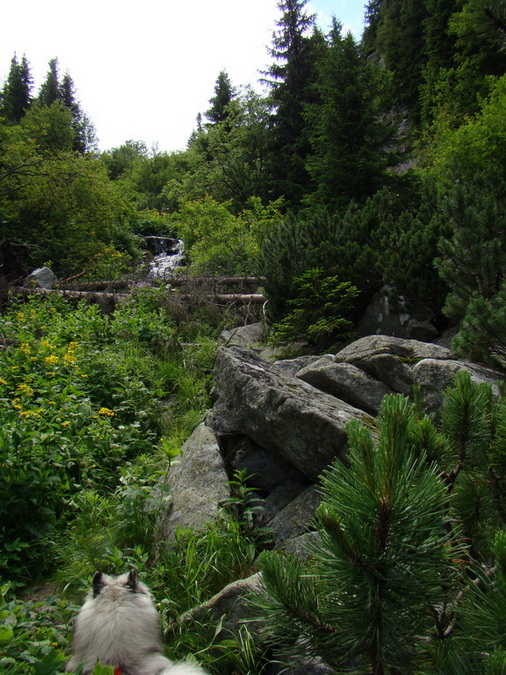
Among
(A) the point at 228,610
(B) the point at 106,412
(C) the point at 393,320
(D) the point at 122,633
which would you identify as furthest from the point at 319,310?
(D) the point at 122,633

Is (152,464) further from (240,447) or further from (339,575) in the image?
(339,575)

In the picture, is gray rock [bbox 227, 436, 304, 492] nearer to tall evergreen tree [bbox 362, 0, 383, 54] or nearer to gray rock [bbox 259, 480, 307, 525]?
gray rock [bbox 259, 480, 307, 525]

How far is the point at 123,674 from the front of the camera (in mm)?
1823

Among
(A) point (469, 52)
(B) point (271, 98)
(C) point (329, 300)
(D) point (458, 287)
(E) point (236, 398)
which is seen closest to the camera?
(E) point (236, 398)

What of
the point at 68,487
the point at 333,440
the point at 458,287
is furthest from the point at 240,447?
the point at 458,287

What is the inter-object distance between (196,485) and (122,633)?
1.81 metres

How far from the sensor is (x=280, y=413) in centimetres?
363

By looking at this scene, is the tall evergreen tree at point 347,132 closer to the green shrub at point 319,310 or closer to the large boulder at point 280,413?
the green shrub at point 319,310

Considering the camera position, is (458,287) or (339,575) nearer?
(339,575)

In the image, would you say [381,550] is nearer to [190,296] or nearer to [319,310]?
[319,310]

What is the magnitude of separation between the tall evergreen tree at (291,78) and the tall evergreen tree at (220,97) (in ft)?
35.0

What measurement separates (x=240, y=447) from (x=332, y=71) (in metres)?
12.2

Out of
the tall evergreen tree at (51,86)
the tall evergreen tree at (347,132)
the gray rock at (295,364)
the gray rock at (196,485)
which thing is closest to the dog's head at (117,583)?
the gray rock at (196,485)

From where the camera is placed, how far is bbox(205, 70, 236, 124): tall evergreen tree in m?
33.6
